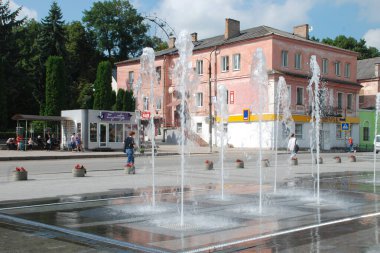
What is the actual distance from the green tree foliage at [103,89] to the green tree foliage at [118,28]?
26.6m

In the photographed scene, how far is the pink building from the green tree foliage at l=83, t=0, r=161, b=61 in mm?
26736

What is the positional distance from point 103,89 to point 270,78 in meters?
20.1

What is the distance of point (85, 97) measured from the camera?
7025 centimetres

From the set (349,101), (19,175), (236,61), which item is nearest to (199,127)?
(236,61)

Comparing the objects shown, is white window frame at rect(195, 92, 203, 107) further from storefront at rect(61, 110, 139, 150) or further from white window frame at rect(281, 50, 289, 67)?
storefront at rect(61, 110, 139, 150)

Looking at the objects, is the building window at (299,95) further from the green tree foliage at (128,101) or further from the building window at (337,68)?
the green tree foliage at (128,101)

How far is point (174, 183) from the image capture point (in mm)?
16375

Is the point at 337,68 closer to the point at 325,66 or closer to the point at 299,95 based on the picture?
the point at 325,66

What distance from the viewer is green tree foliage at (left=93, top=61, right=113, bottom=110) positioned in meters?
57.0

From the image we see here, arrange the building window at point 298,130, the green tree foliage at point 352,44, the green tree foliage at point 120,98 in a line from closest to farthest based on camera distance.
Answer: the building window at point 298,130 < the green tree foliage at point 120,98 < the green tree foliage at point 352,44

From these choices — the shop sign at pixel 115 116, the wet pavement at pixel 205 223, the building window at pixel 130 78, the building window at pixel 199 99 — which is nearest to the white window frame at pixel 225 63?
the building window at pixel 199 99

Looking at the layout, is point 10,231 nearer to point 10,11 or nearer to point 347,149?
point 347,149

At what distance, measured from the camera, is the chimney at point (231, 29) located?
178ft

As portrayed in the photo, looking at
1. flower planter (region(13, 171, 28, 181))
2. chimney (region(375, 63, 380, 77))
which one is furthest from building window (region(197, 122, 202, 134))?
flower planter (region(13, 171, 28, 181))
